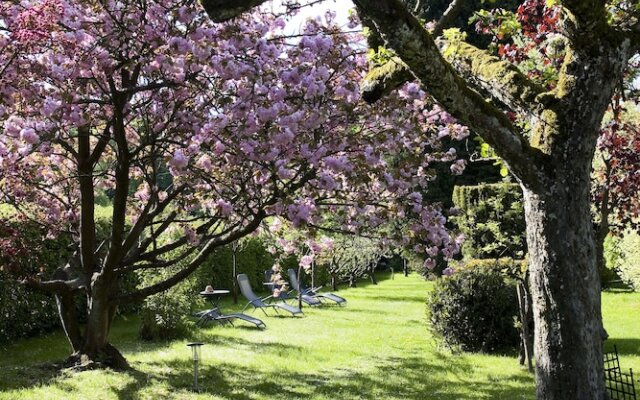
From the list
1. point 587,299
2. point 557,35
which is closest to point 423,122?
point 557,35

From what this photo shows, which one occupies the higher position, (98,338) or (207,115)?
(207,115)

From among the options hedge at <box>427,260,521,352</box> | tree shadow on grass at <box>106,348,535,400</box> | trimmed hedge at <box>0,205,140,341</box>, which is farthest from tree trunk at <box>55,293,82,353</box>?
hedge at <box>427,260,521,352</box>

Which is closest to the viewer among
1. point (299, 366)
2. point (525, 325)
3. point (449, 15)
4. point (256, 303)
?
point (449, 15)

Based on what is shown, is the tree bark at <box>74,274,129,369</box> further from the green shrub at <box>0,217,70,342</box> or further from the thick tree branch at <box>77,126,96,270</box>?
the green shrub at <box>0,217,70,342</box>

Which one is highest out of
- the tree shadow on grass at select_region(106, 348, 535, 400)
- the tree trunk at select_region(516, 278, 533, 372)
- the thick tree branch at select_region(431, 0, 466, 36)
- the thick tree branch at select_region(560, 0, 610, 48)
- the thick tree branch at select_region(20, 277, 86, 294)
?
the thick tree branch at select_region(431, 0, 466, 36)

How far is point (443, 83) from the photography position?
378 centimetres

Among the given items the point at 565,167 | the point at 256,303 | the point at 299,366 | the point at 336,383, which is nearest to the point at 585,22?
the point at 565,167

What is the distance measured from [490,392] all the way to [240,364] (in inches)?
153

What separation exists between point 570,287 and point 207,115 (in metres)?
4.41

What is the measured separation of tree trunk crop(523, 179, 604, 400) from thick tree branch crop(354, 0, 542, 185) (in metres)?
0.23

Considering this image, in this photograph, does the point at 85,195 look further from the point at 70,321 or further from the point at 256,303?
the point at 256,303

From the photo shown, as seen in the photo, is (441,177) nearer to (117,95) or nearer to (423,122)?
(423,122)

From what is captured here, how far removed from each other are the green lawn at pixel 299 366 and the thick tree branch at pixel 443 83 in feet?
15.4

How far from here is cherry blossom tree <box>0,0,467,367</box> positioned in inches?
222
